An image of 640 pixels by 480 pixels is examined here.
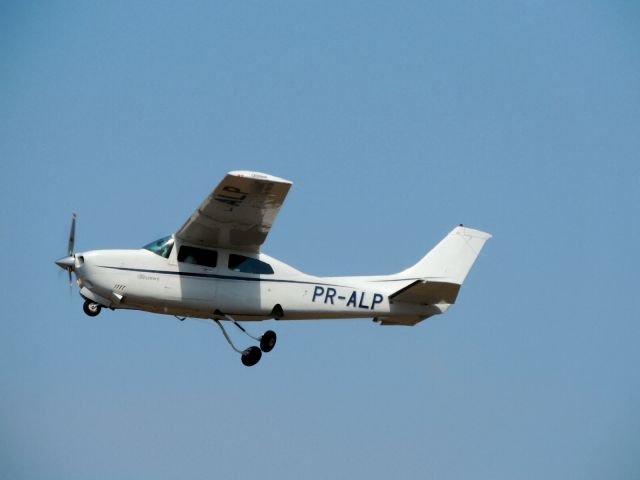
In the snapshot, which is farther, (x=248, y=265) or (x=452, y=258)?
(x=452, y=258)

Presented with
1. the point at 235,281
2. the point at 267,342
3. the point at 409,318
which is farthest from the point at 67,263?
the point at 409,318

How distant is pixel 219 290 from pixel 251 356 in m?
1.51

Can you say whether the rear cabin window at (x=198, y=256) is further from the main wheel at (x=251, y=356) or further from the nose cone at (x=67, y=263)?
the nose cone at (x=67, y=263)

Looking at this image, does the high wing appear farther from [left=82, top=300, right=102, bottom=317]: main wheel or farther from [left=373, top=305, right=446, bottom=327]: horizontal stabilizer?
[left=373, top=305, right=446, bottom=327]: horizontal stabilizer

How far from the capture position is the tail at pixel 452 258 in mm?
27109

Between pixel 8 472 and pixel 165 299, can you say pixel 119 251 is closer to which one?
pixel 165 299

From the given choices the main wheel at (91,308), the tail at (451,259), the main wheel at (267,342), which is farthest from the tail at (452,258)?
the main wheel at (91,308)

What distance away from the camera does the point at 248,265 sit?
24.6 metres

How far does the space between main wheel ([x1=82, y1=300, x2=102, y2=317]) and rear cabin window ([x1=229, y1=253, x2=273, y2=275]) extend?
273 centimetres

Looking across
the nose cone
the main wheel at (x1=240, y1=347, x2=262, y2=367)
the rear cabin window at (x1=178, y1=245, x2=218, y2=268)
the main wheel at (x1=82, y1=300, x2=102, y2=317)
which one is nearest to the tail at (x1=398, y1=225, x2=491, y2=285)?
the main wheel at (x1=240, y1=347, x2=262, y2=367)

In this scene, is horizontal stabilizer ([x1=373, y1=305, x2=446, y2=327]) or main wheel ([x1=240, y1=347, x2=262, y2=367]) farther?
horizontal stabilizer ([x1=373, y1=305, x2=446, y2=327])

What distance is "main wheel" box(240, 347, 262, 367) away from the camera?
2466 centimetres

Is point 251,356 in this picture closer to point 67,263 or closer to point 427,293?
point 427,293

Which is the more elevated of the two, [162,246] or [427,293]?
[162,246]
